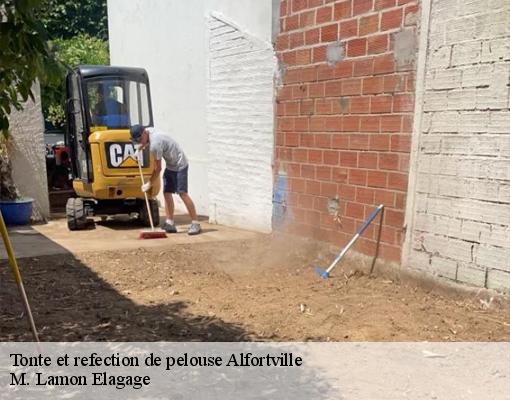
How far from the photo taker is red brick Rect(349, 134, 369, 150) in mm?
5344

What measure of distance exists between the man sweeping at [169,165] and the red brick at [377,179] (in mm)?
3513

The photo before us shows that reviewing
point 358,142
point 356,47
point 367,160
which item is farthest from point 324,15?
point 367,160

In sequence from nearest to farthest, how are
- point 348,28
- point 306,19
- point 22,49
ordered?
point 22,49 < point 348,28 < point 306,19

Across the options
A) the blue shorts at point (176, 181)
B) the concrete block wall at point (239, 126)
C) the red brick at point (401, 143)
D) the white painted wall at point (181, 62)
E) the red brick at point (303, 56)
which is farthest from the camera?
the white painted wall at point (181, 62)

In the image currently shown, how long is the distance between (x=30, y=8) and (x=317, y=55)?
13.4 ft

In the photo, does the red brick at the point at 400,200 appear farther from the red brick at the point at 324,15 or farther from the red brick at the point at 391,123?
the red brick at the point at 324,15

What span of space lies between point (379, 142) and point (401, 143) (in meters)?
0.27

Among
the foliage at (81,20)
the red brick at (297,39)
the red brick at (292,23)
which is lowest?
the red brick at (297,39)

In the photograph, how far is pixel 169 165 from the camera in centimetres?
827

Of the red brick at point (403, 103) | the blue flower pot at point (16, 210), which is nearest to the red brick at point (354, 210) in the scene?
the red brick at point (403, 103)

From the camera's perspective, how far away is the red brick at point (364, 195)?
5309 millimetres

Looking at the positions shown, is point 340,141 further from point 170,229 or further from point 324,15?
point 170,229

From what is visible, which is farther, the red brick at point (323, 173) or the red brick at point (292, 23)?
the red brick at point (292, 23)

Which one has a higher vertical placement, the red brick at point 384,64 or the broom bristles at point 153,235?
the red brick at point 384,64
